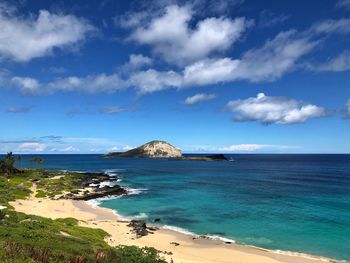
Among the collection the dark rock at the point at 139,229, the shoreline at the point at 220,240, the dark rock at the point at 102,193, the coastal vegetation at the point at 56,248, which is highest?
the coastal vegetation at the point at 56,248

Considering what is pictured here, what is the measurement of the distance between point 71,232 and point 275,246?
25.4 m

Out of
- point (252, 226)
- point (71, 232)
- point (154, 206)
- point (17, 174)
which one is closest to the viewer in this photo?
point (71, 232)

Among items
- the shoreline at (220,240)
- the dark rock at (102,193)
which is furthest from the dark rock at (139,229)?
the dark rock at (102,193)

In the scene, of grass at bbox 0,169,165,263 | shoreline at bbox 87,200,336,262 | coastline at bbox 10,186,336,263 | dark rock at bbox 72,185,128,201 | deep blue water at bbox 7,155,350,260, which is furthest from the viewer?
dark rock at bbox 72,185,128,201

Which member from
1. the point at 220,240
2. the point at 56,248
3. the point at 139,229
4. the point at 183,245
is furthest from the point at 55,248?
the point at 220,240

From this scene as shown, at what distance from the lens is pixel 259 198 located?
7869cm

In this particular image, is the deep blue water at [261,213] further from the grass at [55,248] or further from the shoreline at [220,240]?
the grass at [55,248]

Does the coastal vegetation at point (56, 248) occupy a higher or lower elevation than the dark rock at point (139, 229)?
higher

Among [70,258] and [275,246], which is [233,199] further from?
[70,258]

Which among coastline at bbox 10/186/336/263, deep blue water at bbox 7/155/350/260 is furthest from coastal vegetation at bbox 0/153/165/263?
deep blue water at bbox 7/155/350/260

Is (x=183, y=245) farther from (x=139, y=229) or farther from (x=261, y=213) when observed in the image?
(x=261, y=213)

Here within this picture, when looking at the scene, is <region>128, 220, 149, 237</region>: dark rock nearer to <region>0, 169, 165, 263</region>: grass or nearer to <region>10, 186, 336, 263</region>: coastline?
<region>10, 186, 336, 263</region>: coastline

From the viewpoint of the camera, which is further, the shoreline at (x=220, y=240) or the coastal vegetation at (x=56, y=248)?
the shoreline at (x=220, y=240)

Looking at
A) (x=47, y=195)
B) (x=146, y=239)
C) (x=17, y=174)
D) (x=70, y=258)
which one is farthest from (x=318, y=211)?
(x=17, y=174)
